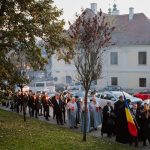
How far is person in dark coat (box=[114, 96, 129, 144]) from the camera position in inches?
734

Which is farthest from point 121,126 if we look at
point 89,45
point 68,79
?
point 68,79

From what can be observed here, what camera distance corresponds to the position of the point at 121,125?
18.8 m

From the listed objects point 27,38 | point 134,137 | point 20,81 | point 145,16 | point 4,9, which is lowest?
point 134,137

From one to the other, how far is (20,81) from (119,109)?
481 centimetres

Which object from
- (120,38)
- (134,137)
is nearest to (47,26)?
(134,137)

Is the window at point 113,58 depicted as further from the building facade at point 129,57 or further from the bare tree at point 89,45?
the bare tree at point 89,45

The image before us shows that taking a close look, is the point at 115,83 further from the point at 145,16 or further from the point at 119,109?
the point at 119,109

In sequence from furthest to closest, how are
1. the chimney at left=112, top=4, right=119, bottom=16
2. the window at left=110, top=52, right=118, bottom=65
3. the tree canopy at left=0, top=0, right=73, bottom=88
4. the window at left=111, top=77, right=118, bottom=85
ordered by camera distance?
the chimney at left=112, top=4, right=119, bottom=16 < the window at left=111, top=77, right=118, bottom=85 < the window at left=110, top=52, right=118, bottom=65 < the tree canopy at left=0, top=0, right=73, bottom=88

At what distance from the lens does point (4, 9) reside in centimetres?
1964

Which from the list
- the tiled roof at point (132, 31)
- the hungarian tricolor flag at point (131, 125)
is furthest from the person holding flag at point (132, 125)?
the tiled roof at point (132, 31)

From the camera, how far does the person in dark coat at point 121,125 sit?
18.6 meters

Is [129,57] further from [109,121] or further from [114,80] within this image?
[109,121]

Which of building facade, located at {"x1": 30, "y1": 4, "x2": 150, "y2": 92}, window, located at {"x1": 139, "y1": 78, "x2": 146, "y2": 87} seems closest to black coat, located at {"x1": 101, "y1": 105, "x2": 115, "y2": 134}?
building facade, located at {"x1": 30, "y1": 4, "x2": 150, "y2": 92}

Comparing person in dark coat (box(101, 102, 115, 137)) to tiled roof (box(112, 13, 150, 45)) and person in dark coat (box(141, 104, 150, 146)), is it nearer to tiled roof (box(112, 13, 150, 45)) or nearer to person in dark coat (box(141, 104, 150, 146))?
person in dark coat (box(141, 104, 150, 146))
